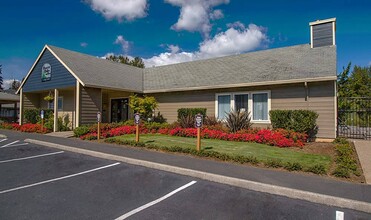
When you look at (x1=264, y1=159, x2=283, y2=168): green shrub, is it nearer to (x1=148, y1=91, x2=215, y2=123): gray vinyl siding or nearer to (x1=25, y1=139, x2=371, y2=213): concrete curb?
(x1=25, y1=139, x2=371, y2=213): concrete curb

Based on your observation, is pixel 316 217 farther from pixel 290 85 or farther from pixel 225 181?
pixel 290 85

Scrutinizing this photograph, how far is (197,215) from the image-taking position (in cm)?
395

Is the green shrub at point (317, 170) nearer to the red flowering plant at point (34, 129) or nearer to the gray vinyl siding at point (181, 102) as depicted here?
the gray vinyl siding at point (181, 102)

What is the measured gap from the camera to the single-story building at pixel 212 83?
39.6ft

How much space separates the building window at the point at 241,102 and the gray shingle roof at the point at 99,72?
734cm

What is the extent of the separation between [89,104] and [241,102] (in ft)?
30.7

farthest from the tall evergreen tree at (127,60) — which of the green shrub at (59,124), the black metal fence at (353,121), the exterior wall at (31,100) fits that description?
the black metal fence at (353,121)

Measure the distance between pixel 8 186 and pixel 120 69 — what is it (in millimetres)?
15695

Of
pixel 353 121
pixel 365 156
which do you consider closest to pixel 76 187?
pixel 365 156

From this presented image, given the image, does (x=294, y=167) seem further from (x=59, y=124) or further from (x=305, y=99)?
(x=59, y=124)

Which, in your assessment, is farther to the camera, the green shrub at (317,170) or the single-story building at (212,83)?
the single-story building at (212,83)

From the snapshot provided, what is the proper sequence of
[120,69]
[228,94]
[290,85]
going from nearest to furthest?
[290,85]
[228,94]
[120,69]

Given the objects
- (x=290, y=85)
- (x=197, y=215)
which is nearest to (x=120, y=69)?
(x=290, y=85)

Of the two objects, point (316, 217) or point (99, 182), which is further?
point (99, 182)
